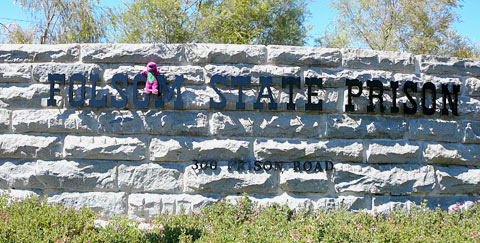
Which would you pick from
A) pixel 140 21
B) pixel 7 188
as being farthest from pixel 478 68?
pixel 140 21

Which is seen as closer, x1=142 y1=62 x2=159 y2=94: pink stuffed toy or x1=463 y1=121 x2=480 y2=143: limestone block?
x1=142 y1=62 x2=159 y2=94: pink stuffed toy

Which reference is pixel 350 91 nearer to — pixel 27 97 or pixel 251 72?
pixel 251 72

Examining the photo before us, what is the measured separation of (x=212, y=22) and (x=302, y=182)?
6.49m

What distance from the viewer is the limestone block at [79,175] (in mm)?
4914

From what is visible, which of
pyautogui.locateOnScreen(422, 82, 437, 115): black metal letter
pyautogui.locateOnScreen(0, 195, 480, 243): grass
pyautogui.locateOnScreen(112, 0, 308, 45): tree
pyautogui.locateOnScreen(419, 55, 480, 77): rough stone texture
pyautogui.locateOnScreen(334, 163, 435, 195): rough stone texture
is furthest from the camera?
pyautogui.locateOnScreen(112, 0, 308, 45): tree

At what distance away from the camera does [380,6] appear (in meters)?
14.3

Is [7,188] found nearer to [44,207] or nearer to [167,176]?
[44,207]

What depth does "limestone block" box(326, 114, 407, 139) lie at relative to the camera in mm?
5000

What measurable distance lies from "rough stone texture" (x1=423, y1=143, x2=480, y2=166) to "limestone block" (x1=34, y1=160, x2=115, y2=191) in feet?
14.5

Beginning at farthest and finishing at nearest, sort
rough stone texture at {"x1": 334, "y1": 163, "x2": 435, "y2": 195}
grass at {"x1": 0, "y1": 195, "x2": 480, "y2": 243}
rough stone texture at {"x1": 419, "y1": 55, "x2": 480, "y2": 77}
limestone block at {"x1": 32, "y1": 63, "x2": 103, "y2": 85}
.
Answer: rough stone texture at {"x1": 419, "y1": 55, "x2": 480, "y2": 77}
limestone block at {"x1": 32, "y1": 63, "x2": 103, "y2": 85}
rough stone texture at {"x1": 334, "y1": 163, "x2": 435, "y2": 195}
grass at {"x1": 0, "y1": 195, "x2": 480, "y2": 243}

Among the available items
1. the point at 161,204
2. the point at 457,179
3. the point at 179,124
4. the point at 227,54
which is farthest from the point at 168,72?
the point at 457,179

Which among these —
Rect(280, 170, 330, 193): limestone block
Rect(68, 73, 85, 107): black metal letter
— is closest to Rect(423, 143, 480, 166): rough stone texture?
Rect(280, 170, 330, 193): limestone block

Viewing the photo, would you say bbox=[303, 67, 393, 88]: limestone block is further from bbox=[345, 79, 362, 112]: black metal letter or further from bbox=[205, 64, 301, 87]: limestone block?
bbox=[205, 64, 301, 87]: limestone block

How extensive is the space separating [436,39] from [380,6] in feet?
8.01
